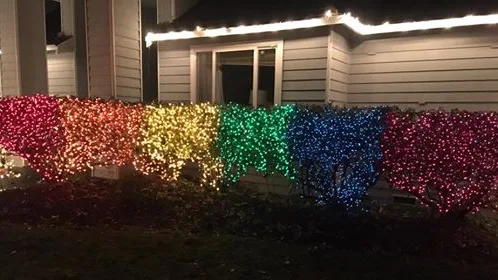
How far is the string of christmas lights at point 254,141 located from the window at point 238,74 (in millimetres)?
1217

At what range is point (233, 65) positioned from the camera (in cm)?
886

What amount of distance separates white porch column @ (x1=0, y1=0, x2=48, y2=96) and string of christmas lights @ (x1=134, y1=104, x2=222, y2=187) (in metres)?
3.26

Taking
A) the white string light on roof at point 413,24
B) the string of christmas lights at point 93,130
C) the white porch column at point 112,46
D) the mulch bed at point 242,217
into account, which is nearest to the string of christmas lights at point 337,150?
the mulch bed at point 242,217

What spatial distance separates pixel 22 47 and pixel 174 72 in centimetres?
322

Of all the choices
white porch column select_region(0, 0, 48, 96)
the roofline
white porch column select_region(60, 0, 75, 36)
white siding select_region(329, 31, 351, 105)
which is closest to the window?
the roofline

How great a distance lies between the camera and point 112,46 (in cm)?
834

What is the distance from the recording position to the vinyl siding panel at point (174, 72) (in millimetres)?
9422

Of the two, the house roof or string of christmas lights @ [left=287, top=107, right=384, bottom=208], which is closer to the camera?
string of christmas lights @ [left=287, top=107, right=384, bottom=208]

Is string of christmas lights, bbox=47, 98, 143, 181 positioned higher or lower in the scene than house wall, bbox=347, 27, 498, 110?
lower

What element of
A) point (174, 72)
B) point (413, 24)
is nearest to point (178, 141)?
point (174, 72)

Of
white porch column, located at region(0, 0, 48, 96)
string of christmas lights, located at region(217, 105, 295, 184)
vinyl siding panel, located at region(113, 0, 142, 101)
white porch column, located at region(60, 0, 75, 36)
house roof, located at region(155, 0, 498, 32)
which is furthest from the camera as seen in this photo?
white porch column, located at region(60, 0, 75, 36)

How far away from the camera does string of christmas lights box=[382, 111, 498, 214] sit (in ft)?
16.7

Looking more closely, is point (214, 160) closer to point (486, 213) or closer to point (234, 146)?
point (234, 146)

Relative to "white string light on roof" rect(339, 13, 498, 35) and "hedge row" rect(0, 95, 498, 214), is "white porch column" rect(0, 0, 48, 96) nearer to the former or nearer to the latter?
"hedge row" rect(0, 95, 498, 214)
